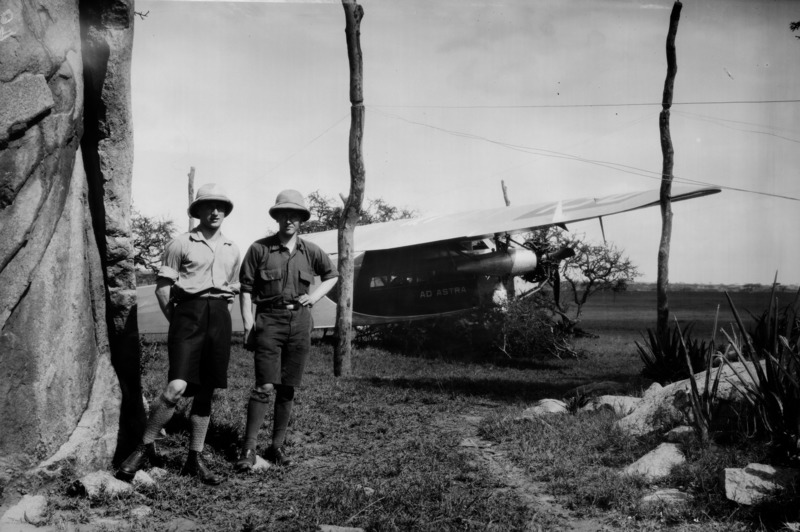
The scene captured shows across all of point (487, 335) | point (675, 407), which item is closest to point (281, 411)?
point (675, 407)

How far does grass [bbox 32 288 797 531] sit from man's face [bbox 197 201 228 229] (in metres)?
1.83

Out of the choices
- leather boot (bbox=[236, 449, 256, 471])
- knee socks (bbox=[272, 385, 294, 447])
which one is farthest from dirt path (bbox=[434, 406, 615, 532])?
leather boot (bbox=[236, 449, 256, 471])

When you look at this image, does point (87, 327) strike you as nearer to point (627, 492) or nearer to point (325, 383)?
point (627, 492)

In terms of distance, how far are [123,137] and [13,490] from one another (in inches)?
99.7

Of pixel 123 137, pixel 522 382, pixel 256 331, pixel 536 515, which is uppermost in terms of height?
pixel 123 137

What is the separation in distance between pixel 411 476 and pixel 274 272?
1860 mm

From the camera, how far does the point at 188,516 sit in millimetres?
3863

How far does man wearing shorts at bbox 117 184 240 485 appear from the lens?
4.37 metres

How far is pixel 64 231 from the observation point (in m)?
4.33

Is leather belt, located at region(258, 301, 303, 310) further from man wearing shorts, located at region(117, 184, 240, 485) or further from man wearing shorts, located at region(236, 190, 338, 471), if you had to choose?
man wearing shorts, located at region(117, 184, 240, 485)

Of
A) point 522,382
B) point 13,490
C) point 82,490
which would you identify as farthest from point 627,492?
point 522,382

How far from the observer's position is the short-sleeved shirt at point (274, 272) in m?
4.87

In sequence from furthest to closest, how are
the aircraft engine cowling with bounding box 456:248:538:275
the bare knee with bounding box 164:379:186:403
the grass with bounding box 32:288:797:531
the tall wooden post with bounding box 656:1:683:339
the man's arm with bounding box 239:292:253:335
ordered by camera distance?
the aircraft engine cowling with bounding box 456:248:538:275 → the tall wooden post with bounding box 656:1:683:339 → the man's arm with bounding box 239:292:253:335 → the bare knee with bounding box 164:379:186:403 → the grass with bounding box 32:288:797:531

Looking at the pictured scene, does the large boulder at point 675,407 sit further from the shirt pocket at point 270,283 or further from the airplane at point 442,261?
the airplane at point 442,261
